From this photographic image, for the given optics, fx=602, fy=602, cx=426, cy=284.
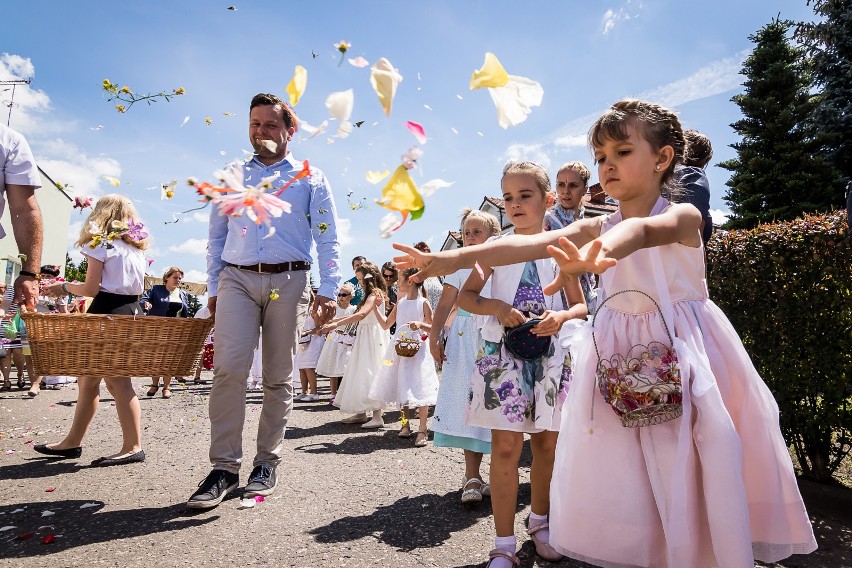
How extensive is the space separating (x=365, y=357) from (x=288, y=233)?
162 inches

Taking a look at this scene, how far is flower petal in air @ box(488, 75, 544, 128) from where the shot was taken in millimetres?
1577

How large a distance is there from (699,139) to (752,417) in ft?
6.56

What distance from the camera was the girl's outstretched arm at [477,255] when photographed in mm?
1644

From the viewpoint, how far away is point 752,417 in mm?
2047

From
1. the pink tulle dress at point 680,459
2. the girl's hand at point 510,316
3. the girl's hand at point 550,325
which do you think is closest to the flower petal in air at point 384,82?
the pink tulle dress at point 680,459

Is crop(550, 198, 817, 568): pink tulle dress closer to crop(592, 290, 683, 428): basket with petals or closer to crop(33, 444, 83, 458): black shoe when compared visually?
crop(592, 290, 683, 428): basket with petals

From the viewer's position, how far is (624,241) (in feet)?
5.49

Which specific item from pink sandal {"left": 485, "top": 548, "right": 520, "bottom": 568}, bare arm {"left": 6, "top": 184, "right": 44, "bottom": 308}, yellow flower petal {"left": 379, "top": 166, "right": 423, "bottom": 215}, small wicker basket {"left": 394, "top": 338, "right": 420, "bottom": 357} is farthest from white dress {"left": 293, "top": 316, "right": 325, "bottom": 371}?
yellow flower petal {"left": 379, "top": 166, "right": 423, "bottom": 215}

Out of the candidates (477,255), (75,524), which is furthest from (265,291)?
(477,255)

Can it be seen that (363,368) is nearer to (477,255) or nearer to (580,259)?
(477,255)

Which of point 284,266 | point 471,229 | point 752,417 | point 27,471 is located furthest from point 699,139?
point 27,471

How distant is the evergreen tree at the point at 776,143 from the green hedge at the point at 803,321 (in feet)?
68.6

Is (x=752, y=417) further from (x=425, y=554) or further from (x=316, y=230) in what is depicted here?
(x=316, y=230)

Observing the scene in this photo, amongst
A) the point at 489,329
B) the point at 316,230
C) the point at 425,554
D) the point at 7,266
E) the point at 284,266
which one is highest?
the point at 7,266
